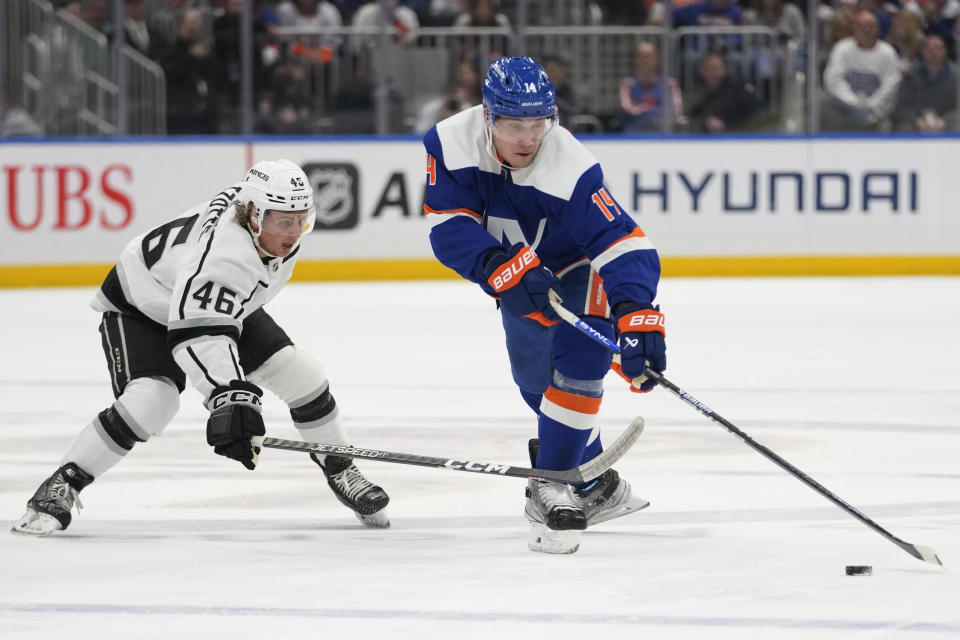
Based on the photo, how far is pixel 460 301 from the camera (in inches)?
381

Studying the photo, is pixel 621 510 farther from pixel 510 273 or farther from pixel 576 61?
pixel 576 61

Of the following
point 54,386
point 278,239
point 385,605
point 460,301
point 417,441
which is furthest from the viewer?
point 460,301

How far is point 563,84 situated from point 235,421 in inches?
298

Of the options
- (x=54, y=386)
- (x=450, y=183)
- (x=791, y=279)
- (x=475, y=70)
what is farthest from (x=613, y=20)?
(x=450, y=183)

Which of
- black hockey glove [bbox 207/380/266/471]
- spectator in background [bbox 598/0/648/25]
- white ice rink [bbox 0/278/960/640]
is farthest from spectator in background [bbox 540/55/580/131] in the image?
black hockey glove [bbox 207/380/266/471]

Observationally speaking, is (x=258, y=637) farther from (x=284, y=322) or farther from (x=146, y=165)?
(x=146, y=165)

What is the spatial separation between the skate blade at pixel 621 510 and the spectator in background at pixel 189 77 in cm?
719

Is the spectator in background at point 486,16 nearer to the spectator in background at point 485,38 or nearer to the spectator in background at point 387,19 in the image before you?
the spectator in background at point 485,38

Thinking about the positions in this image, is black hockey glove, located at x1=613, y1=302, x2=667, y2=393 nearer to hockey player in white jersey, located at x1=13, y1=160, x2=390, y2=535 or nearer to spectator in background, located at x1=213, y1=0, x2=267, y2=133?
hockey player in white jersey, located at x1=13, y1=160, x2=390, y2=535

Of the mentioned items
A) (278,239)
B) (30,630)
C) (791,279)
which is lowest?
(791,279)

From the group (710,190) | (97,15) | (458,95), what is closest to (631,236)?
(458,95)

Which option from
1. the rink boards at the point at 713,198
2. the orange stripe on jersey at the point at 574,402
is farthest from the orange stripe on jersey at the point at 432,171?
the rink boards at the point at 713,198

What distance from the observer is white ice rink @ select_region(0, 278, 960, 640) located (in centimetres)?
313

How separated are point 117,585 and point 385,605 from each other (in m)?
0.57
